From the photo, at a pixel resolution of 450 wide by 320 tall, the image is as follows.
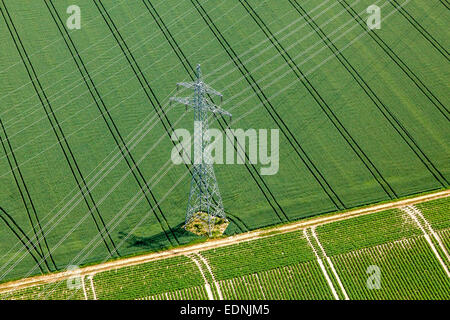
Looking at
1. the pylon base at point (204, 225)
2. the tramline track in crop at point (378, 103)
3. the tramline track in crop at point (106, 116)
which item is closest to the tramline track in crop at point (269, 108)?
the tramline track in crop at point (378, 103)

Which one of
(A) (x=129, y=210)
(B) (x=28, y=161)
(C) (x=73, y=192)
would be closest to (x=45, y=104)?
(B) (x=28, y=161)

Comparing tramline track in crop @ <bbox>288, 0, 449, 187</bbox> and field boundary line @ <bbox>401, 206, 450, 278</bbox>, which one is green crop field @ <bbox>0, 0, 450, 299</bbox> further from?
field boundary line @ <bbox>401, 206, 450, 278</bbox>

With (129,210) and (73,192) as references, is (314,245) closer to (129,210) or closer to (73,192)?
(129,210)

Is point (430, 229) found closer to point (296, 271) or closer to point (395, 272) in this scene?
point (395, 272)

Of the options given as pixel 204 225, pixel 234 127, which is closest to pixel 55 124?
pixel 234 127

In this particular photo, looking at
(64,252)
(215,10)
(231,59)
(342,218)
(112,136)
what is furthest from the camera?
(215,10)

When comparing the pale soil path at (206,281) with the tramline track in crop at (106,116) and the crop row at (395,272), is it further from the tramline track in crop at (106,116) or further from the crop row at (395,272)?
→ the crop row at (395,272)
